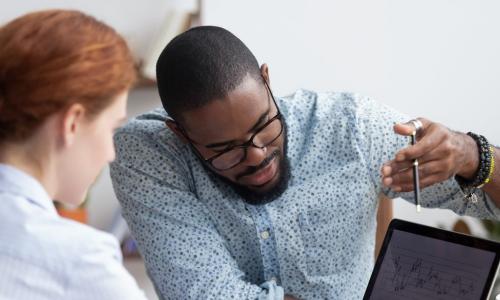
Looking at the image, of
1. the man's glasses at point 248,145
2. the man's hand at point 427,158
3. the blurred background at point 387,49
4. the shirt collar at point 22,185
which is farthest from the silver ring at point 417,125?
the blurred background at point 387,49

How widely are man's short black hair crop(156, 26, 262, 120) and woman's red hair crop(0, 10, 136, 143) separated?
380mm

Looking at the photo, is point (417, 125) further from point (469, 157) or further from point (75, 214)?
point (75, 214)

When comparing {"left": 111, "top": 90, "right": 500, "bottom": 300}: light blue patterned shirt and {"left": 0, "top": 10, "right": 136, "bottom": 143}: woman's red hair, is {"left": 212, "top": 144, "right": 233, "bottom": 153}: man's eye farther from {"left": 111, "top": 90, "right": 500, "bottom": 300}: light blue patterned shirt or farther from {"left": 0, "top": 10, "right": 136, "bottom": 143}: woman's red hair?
{"left": 0, "top": 10, "right": 136, "bottom": 143}: woman's red hair

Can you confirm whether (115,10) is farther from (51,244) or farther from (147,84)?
(51,244)

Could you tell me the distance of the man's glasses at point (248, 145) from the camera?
53.2 inches

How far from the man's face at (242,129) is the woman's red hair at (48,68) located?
1.29ft

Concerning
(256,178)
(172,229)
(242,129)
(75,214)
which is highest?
(242,129)

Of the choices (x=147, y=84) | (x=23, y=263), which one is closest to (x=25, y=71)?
(x=23, y=263)

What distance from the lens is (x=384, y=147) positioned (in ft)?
4.97

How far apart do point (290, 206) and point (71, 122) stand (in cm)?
67

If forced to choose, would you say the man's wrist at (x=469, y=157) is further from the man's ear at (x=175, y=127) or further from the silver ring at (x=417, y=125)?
the man's ear at (x=175, y=127)

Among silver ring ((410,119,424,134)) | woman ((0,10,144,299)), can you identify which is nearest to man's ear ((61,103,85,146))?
woman ((0,10,144,299))

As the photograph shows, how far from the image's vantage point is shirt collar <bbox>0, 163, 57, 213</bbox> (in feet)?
2.97

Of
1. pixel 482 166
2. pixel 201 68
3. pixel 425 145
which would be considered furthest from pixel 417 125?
pixel 201 68
